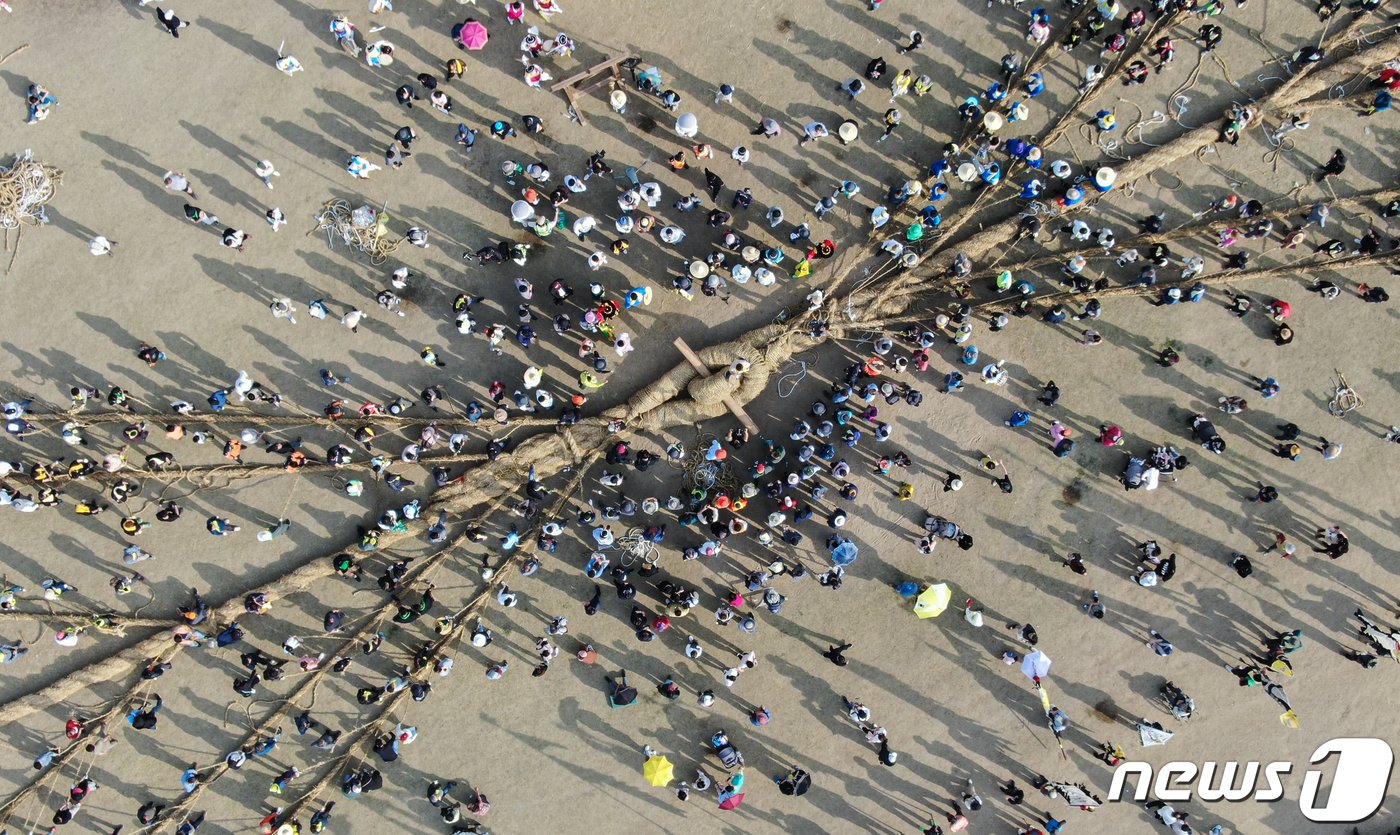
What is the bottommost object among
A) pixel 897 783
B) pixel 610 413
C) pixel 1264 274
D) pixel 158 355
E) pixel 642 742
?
pixel 642 742

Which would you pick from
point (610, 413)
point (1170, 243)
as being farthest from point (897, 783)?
point (1170, 243)

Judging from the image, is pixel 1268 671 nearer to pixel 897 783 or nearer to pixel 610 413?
pixel 897 783

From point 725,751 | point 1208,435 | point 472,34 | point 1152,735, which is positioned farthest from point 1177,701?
point 472,34

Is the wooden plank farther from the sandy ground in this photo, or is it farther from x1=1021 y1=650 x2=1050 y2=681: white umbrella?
x1=1021 y1=650 x2=1050 y2=681: white umbrella

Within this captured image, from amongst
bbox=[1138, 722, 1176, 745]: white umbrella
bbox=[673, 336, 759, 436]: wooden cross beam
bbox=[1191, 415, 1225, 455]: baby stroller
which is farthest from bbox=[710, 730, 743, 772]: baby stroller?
bbox=[1191, 415, 1225, 455]: baby stroller

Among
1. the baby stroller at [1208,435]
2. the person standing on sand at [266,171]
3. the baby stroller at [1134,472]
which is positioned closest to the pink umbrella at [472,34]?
the person standing on sand at [266,171]

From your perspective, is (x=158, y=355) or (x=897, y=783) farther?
(x=897, y=783)

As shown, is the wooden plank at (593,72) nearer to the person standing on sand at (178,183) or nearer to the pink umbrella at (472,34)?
the pink umbrella at (472,34)

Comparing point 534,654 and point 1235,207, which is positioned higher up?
point 1235,207
